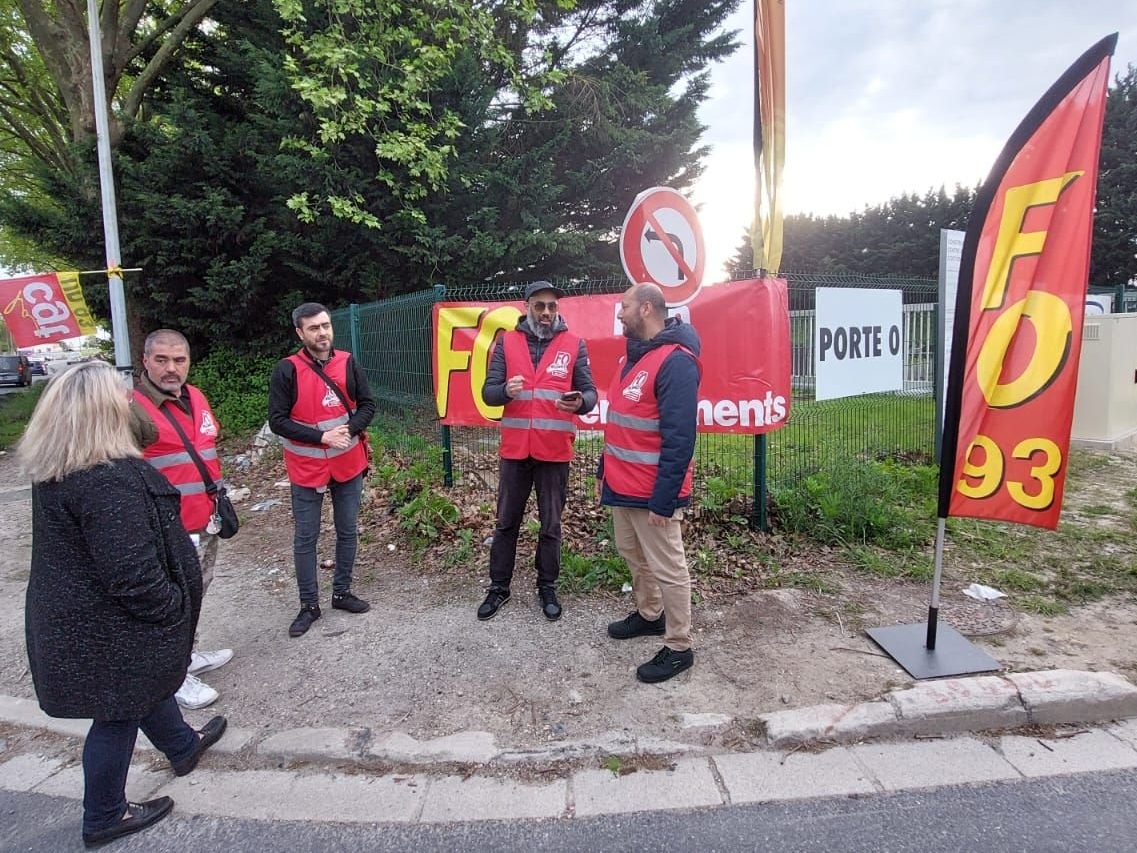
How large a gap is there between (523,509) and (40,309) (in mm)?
8777

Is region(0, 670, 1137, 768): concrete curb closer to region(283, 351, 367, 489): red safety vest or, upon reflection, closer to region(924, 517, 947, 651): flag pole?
region(924, 517, 947, 651): flag pole

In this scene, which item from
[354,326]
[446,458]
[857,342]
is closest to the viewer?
[857,342]

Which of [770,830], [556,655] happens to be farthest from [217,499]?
[770,830]

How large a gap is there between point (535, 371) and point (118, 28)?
13.7m

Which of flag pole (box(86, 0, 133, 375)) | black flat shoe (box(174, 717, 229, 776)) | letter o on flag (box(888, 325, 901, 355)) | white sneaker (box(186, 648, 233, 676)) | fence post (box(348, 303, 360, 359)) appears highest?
flag pole (box(86, 0, 133, 375))

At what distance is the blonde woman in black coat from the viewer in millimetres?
2105

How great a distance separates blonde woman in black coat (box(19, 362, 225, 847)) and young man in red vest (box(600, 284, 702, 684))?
6.41ft

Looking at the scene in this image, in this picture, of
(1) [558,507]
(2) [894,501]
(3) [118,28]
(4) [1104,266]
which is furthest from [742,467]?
(4) [1104,266]

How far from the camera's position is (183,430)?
3166 millimetres

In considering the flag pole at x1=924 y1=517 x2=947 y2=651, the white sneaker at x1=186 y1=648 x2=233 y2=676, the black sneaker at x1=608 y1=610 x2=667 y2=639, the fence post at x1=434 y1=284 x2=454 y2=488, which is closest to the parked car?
the fence post at x1=434 y1=284 x2=454 y2=488

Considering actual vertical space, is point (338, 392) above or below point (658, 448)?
above

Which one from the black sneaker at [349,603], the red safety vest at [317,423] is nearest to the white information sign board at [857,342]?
the red safety vest at [317,423]

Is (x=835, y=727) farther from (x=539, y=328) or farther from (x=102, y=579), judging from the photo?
(x=102, y=579)

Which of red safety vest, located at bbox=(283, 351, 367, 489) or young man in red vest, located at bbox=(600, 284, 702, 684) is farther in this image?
red safety vest, located at bbox=(283, 351, 367, 489)
